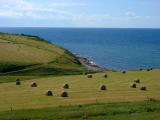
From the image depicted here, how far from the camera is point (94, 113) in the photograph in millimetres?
27266

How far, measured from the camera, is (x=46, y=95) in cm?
3641

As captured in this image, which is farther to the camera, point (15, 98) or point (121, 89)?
point (121, 89)

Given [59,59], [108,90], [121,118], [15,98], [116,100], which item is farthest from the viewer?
[59,59]

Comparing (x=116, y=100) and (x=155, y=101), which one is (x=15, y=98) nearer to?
(x=116, y=100)

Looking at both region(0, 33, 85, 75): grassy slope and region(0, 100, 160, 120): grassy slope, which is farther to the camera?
region(0, 33, 85, 75): grassy slope

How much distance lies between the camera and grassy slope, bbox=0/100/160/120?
26.1 meters

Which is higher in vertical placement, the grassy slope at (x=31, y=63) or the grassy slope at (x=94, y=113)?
the grassy slope at (x=31, y=63)

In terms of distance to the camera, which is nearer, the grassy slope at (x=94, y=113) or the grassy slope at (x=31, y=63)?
the grassy slope at (x=94, y=113)

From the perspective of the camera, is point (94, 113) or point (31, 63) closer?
point (94, 113)

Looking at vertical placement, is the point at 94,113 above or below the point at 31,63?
below

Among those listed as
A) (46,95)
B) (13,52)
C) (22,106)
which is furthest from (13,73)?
(22,106)

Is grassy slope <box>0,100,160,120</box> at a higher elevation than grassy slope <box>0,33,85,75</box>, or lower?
lower

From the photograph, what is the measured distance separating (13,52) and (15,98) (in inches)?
2302

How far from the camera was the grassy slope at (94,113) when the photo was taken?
85.8ft
